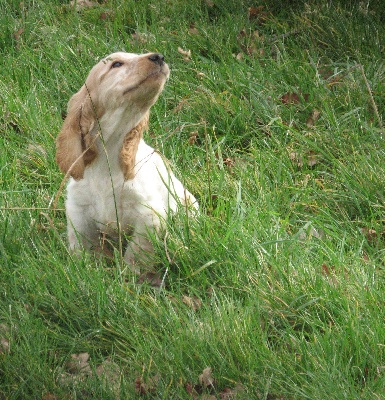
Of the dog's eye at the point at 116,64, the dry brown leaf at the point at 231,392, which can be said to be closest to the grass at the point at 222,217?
the dry brown leaf at the point at 231,392

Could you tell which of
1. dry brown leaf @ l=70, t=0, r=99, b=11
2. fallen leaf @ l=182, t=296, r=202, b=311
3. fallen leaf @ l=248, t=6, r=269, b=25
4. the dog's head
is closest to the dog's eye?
the dog's head

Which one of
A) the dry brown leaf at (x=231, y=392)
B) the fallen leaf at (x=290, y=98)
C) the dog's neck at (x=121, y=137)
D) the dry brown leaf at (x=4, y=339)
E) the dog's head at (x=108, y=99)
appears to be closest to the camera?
the dry brown leaf at (x=231, y=392)

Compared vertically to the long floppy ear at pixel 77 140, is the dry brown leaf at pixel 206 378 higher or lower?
lower

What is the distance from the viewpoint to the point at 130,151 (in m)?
4.60

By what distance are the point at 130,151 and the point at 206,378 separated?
1.53m

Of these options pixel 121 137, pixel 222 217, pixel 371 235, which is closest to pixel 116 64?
pixel 121 137

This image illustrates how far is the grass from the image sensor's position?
3.55 metres

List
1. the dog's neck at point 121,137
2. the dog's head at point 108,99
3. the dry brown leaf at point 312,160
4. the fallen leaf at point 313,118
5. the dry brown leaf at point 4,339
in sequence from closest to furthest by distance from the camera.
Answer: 1. the dry brown leaf at point 4,339
2. the dog's head at point 108,99
3. the dog's neck at point 121,137
4. the dry brown leaf at point 312,160
5. the fallen leaf at point 313,118

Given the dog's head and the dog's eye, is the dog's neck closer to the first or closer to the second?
the dog's head

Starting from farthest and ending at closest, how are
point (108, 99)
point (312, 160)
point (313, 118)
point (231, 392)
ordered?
point (313, 118), point (312, 160), point (108, 99), point (231, 392)

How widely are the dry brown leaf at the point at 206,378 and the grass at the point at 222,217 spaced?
3 cm

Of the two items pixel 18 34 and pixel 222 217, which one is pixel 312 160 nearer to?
pixel 222 217

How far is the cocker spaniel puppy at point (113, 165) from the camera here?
178 inches

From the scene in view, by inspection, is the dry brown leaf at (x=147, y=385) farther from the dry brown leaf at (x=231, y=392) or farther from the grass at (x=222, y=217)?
the dry brown leaf at (x=231, y=392)
